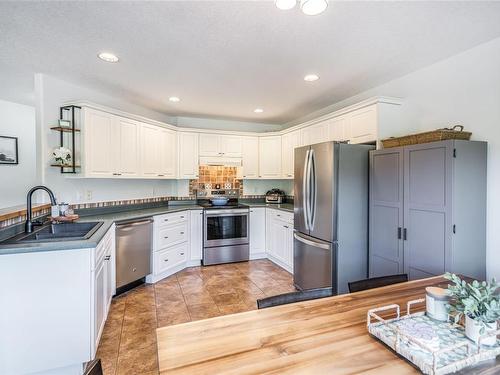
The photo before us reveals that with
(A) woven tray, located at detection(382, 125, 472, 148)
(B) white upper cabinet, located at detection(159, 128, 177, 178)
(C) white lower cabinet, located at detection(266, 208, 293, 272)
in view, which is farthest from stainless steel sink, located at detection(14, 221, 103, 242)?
(A) woven tray, located at detection(382, 125, 472, 148)

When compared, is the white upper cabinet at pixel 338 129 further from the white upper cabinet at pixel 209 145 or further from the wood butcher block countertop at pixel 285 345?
the wood butcher block countertop at pixel 285 345

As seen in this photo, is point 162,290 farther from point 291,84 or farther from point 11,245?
point 291,84

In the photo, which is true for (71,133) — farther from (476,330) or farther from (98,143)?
(476,330)

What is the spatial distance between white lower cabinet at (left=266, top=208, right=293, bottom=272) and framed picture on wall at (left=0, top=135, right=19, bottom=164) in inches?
158

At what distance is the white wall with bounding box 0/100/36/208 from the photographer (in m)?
4.03

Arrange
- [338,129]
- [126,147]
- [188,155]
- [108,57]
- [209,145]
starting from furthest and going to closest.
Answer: [209,145]
[188,155]
[126,147]
[338,129]
[108,57]

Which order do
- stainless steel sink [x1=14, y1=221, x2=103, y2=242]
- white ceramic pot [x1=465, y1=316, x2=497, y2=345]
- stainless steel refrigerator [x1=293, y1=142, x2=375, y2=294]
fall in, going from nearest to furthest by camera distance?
white ceramic pot [x1=465, y1=316, x2=497, y2=345]
stainless steel sink [x1=14, y1=221, x2=103, y2=242]
stainless steel refrigerator [x1=293, y1=142, x2=375, y2=294]

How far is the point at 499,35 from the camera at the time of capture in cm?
221

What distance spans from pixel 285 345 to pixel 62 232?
2697 millimetres

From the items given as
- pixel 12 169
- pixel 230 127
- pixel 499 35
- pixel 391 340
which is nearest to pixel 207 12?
pixel 391 340

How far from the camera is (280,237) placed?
4422 millimetres

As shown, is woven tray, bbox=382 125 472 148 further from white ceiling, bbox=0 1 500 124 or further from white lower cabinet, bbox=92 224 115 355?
white lower cabinet, bbox=92 224 115 355

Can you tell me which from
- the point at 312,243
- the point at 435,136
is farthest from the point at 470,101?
the point at 312,243

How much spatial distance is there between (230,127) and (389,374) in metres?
4.98
